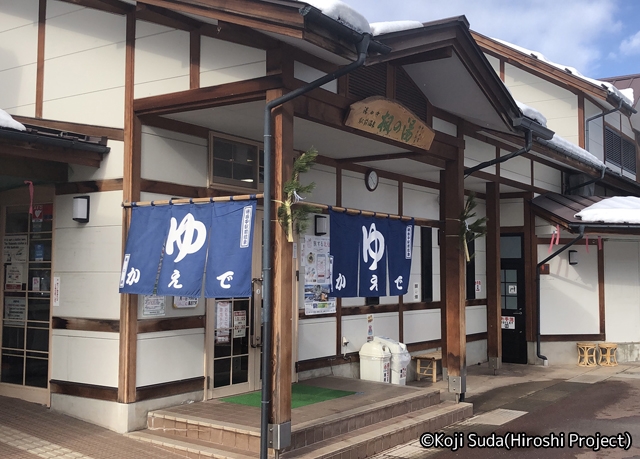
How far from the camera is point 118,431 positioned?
→ 284 inches

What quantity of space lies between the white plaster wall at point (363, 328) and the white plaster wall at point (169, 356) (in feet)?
8.81

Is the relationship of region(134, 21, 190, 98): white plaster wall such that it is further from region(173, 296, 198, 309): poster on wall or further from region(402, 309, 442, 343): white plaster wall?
region(402, 309, 442, 343): white plaster wall

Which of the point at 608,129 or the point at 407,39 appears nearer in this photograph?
the point at 407,39

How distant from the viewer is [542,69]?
623 inches

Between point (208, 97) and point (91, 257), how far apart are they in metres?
2.48

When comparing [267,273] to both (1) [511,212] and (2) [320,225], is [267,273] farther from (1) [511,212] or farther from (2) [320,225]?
(1) [511,212]

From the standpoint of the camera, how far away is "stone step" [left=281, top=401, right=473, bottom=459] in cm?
672

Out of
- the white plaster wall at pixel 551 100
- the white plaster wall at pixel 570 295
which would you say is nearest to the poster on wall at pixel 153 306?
the white plaster wall at pixel 570 295

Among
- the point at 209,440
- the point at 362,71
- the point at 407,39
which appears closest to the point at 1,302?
the point at 209,440

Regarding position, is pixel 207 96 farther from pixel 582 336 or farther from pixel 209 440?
pixel 582 336

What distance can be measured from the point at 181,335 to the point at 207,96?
116 inches

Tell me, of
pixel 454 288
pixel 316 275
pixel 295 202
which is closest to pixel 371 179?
pixel 316 275

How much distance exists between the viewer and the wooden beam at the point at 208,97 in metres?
6.57

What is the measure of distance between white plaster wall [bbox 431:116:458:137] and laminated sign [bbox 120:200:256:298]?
410 cm
